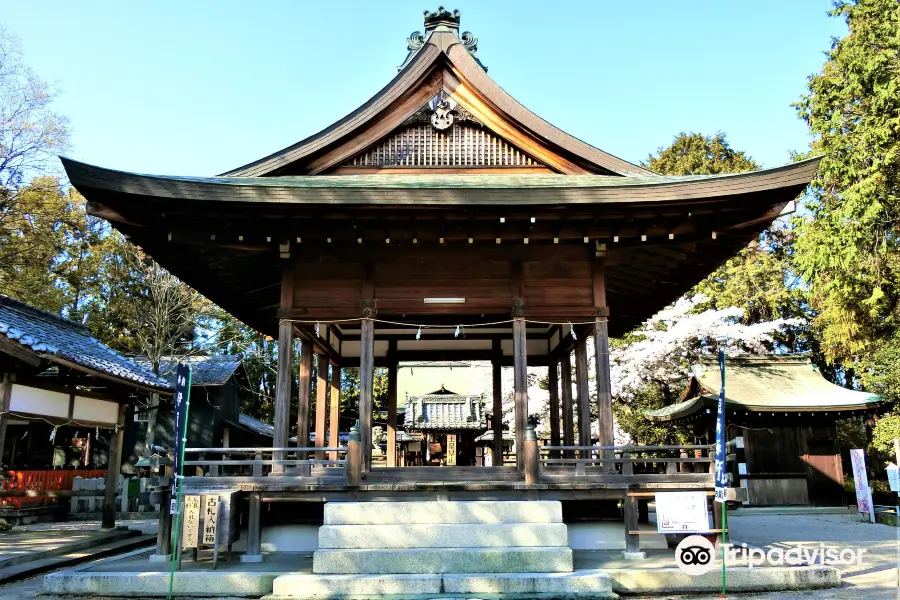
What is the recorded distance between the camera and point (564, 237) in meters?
10.5

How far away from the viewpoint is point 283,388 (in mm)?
10562

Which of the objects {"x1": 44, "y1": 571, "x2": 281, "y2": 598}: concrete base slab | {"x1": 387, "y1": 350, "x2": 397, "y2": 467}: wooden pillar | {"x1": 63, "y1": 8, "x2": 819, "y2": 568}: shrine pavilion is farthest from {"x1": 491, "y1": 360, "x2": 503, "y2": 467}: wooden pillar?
{"x1": 44, "y1": 571, "x2": 281, "y2": 598}: concrete base slab

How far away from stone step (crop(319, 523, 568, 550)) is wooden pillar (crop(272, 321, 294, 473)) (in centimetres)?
201

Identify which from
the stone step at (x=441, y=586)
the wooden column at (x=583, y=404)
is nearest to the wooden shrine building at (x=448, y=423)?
the wooden column at (x=583, y=404)

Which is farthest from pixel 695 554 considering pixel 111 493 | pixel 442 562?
pixel 111 493

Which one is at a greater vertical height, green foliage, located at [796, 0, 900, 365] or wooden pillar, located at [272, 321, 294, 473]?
green foliage, located at [796, 0, 900, 365]

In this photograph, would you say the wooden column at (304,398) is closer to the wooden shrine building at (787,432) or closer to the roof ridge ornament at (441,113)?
the roof ridge ornament at (441,113)

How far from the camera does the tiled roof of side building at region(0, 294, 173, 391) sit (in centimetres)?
998

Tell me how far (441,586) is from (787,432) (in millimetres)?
18181

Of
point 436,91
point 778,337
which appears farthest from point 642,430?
point 436,91

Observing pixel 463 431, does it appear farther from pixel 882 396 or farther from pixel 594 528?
pixel 594 528

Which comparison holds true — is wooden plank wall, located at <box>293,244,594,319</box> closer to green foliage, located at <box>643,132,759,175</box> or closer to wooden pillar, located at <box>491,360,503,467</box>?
wooden pillar, located at <box>491,360,503,467</box>

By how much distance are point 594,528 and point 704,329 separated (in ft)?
61.0

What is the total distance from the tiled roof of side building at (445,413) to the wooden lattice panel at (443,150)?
62.7ft
